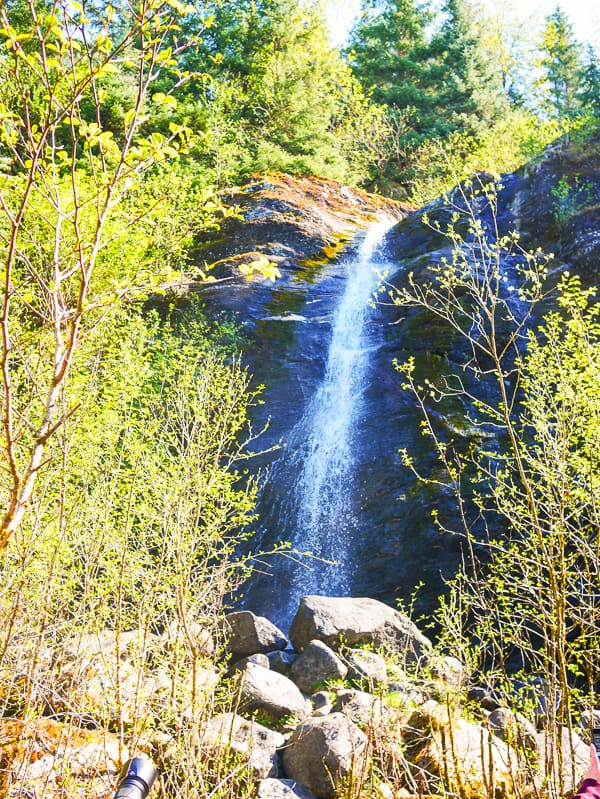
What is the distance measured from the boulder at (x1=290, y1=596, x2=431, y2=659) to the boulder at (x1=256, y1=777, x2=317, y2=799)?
2.62 m

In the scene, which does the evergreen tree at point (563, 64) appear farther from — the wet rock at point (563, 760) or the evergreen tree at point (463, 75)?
the wet rock at point (563, 760)

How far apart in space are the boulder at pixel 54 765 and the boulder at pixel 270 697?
179cm

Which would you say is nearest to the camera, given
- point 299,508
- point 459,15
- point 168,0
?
point 168,0

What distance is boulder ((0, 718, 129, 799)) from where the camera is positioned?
356 cm

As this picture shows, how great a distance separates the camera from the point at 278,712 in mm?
6367

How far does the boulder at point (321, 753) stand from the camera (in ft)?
16.5

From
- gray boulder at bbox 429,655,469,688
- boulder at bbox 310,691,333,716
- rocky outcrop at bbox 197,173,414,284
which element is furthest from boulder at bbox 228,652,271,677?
rocky outcrop at bbox 197,173,414,284

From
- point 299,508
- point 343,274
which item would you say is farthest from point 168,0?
point 343,274

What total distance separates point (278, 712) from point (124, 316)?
27.5 ft

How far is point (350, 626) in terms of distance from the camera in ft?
25.7

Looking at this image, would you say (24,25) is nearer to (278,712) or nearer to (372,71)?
(372,71)

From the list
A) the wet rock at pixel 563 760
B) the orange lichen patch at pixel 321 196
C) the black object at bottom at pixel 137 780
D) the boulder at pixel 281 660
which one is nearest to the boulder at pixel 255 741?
the boulder at pixel 281 660

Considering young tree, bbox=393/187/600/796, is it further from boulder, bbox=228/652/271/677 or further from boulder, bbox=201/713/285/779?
boulder, bbox=228/652/271/677

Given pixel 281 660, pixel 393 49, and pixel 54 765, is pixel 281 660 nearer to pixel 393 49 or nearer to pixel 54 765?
pixel 54 765
